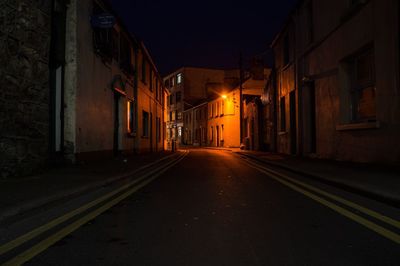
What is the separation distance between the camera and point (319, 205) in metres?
5.99

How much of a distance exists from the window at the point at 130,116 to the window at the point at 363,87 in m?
11.4

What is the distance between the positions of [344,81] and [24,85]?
9953 millimetres

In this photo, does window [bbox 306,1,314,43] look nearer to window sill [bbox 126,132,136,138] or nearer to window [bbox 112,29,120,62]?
window [bbox 112,29,120,62]

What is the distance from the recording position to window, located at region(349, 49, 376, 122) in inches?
445

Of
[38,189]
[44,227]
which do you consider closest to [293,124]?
[38,189]

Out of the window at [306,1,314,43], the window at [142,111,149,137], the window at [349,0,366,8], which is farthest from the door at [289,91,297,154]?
the window at [142,111,149,137]

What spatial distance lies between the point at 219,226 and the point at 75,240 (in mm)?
1715

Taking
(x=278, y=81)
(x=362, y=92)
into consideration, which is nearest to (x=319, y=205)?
(x=362, y=92)

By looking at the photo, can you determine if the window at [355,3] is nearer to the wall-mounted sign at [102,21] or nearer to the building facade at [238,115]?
the wall-mounted sign at [102,21]

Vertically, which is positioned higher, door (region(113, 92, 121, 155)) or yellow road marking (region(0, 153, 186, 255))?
door (region(113, 92, 121, 155))

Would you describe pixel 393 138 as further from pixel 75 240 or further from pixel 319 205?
pixel 75 240

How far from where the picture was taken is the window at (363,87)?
11.3 m

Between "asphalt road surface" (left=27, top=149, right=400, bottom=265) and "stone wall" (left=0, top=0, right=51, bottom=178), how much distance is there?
143 inches

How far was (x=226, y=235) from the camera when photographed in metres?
4.27
